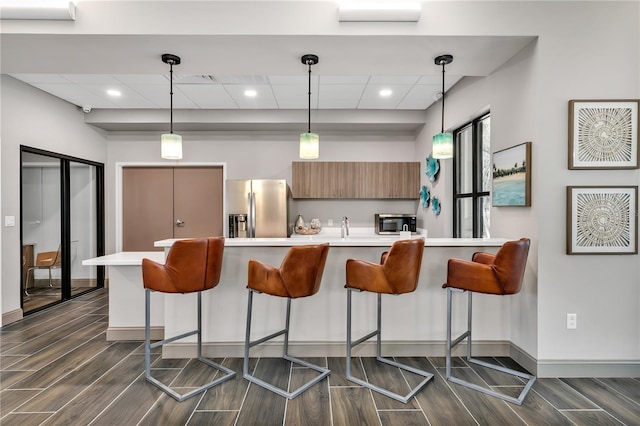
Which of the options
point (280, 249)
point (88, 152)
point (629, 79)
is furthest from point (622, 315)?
point (88, 152)

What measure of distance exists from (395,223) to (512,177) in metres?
2.54

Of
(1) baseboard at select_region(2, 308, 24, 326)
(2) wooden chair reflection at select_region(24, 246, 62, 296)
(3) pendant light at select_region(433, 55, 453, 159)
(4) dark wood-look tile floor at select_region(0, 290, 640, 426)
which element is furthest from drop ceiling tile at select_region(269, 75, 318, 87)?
(1) baseboard at select_region(2, 308, 24, 326)

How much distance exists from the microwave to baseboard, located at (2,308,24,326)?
180 inches

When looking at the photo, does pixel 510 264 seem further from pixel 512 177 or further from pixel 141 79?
pixel 141 79

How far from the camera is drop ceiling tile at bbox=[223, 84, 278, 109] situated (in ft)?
13.4

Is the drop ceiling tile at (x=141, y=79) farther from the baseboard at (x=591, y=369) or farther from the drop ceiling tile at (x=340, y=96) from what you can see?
the baseboard at (x=591, y=369)

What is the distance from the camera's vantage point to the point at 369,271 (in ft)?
7.73

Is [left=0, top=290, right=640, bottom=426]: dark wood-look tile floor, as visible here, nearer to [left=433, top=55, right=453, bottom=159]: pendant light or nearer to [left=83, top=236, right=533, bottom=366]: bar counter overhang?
[left=83, top=236, right=533, bottom=366]: bar counter overhang

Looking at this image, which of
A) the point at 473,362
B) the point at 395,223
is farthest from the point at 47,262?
the point at 473,362

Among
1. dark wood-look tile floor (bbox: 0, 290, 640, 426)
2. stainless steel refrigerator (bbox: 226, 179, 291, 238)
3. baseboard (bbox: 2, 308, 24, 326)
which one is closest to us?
dark wood-look tile floor (bbox: 0, 290, 640, 426)

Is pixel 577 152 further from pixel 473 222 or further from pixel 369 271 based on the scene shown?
pixel 369 271

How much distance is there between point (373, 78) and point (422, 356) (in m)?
2.82

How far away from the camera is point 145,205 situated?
5.57m

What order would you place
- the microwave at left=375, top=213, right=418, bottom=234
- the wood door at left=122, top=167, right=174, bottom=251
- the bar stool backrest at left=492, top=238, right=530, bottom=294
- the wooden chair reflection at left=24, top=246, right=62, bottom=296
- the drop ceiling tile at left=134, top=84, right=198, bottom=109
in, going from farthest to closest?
the wood door at left=122, top=167, right=174, bottom=251
the microwave at left=375, top=213, right=418, bottom=234
the wooden chair reflection at left=24, top=246, right=62, bottom=296
the drop ceiling tile at left=134, top=84, right=198, bottom=109
the bar stool backrest at left=492, top=238, right=530, bottom=294
